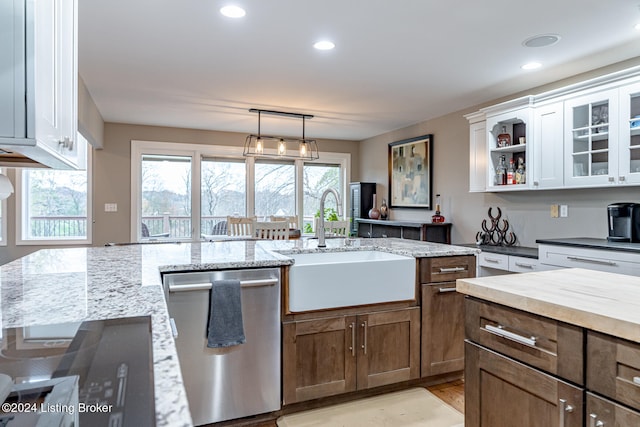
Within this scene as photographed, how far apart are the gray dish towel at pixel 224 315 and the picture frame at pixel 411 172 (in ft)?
13.3

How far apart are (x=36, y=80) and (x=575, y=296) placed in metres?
1.71

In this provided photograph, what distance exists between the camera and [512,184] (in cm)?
390

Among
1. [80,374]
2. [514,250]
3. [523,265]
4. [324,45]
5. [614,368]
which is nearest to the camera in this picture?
[80,374]

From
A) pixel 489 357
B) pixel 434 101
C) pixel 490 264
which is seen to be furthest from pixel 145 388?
pixel 434 101

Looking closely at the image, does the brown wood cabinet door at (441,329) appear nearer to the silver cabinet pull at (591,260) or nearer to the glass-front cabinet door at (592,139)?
the silver cabinet pull at (591,260)

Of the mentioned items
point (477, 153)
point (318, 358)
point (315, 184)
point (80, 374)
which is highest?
point (477, 153)

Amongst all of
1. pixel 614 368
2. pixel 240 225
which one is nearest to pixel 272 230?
pixel 240 225

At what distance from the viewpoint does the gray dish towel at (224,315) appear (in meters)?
2.02

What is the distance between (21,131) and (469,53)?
3.12m

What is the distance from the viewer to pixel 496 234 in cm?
443

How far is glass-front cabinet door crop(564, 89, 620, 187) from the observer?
3.04m

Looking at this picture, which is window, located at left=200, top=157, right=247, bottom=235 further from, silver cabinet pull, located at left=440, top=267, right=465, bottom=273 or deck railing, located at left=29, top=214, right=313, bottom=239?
silver cabinet pull, located at left=440, top=267, right=465, bottom=273

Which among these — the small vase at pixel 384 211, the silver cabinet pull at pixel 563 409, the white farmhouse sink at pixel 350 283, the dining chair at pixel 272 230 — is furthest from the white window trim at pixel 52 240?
the silver cabinet pull at pixel 563 409

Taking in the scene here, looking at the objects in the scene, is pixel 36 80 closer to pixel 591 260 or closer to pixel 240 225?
pixel 591 260
